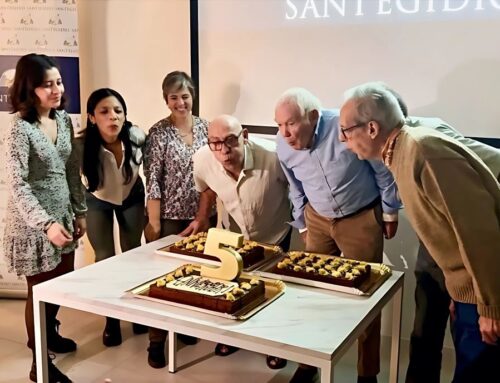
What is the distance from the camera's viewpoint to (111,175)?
9.86ft

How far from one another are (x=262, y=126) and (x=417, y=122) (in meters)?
1.32

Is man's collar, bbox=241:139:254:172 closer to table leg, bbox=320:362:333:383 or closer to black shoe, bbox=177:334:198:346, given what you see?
black shoe, bbox=177:334:198:346

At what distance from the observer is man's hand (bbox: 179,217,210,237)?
284 cm

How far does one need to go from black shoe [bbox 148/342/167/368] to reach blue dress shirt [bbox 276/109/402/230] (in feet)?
3.58

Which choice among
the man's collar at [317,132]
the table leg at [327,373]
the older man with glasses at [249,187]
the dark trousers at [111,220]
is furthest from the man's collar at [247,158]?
the table leg at [327,373]

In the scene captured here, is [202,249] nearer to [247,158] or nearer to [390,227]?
[247,158]

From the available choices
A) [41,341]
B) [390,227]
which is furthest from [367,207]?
[41,341]

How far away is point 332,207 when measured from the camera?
2.49 meters

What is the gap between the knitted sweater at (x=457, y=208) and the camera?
161cm

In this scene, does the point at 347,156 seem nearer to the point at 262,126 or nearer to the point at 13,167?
the point at 262,126

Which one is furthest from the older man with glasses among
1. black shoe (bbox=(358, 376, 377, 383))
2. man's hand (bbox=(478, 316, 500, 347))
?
man's hand (bbox=(478, 316, 500, 347))

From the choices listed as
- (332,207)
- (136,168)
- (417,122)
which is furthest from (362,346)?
(136,168)

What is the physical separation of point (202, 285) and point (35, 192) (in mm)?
1041

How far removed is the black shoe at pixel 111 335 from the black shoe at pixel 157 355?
0.30 meters
